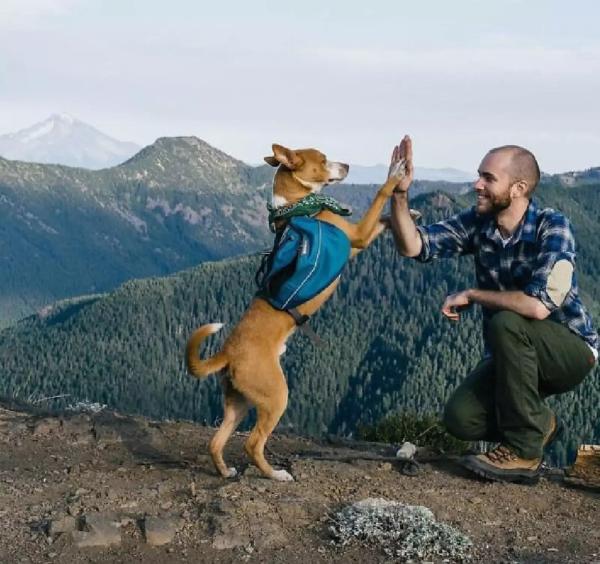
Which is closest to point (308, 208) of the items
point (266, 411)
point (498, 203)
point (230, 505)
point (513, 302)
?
point (498, 203)

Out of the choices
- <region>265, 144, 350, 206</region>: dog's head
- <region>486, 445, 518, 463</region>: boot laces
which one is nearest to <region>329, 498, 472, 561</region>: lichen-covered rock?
<region>486, 445, 518, 463</region>: boot laces

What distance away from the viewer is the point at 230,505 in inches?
280

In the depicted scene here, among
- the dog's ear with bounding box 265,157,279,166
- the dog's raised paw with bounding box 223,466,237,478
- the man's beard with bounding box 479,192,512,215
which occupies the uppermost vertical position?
the dog's ear with bounding box 265,157,279,166

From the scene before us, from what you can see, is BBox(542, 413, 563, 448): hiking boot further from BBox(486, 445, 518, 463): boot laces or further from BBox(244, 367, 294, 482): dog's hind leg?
BBox(244, 367, 294, 482): dog's hind leg

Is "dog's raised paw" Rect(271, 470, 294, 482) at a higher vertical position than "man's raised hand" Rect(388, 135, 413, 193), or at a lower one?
lower

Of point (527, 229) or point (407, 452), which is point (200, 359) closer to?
point (407, 452)

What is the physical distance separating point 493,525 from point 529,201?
2.81m

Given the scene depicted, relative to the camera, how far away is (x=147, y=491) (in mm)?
7578

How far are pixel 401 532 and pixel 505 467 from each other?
5.91 ft

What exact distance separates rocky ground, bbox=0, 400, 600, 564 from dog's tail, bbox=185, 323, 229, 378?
1000 mm

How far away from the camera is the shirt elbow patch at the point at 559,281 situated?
7426 mm

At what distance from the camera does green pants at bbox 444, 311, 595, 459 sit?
300 inches

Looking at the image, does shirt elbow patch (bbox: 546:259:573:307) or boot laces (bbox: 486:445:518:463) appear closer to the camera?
shirt elbow patch (bbox: 546:259:573:307)

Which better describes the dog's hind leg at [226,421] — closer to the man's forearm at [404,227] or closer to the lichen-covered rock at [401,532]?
the lichen-covered rock at [401,532]
